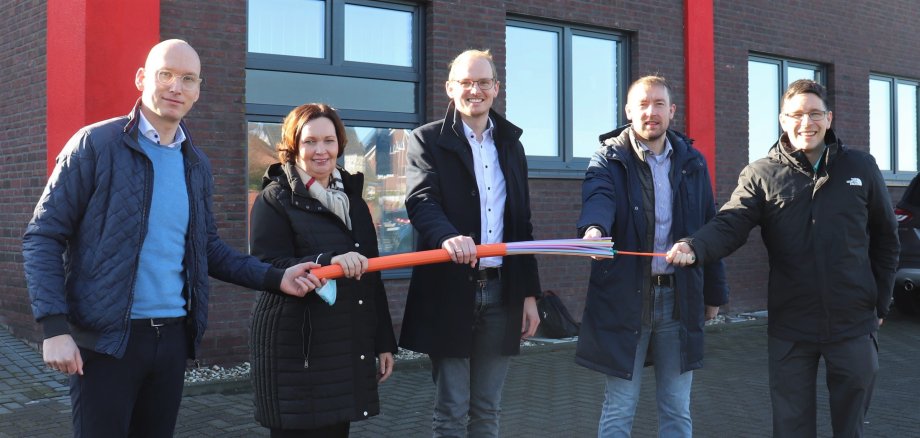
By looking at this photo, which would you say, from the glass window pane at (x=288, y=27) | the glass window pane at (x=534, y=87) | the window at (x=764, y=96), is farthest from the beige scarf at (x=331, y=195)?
the window at (x=764, y=96)

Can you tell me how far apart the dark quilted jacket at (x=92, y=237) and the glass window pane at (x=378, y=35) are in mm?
5696

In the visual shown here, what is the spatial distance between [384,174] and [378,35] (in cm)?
142

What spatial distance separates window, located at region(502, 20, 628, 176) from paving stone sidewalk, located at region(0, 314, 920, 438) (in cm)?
263

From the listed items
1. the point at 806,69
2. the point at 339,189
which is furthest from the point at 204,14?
the point at 806,69

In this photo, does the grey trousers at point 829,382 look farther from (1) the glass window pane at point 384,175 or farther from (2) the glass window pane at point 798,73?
(2) the glass window pane at point 798,73

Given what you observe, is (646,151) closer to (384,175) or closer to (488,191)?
(488,191)

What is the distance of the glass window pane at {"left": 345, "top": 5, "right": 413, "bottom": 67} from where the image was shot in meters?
8.50

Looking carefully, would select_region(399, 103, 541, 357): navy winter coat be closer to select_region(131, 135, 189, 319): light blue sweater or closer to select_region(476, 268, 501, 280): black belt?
select_region(476, 268, 501, 280): black belt

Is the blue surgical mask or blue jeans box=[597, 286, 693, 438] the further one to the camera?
blue jeans box=[597, 286, 693, 438]

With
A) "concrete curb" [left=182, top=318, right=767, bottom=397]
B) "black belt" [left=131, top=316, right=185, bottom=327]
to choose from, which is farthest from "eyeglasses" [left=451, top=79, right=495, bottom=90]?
"concrete curb" [left=182, top=318, right=767, bottom=397]

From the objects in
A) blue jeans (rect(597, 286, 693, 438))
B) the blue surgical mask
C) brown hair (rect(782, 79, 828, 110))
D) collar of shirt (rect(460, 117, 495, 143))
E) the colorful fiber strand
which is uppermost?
brown hair (rect(782, 79, 828, 110))

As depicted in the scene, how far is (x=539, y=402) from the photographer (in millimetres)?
6602

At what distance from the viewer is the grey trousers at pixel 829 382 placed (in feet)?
12.8

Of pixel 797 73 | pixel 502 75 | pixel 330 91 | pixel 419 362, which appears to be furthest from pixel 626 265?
pixel 797 73
